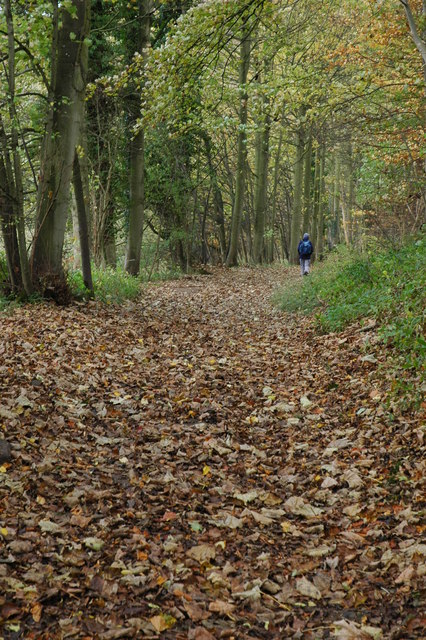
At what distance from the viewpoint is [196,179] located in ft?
63.5

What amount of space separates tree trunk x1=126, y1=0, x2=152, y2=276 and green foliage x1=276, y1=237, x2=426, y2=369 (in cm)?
565

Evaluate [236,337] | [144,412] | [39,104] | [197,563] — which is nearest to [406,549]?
[197,563]

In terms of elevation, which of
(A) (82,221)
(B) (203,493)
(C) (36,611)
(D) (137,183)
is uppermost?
(D) (137,183)

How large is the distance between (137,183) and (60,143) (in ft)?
20.0

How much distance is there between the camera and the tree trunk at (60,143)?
9.35 meters

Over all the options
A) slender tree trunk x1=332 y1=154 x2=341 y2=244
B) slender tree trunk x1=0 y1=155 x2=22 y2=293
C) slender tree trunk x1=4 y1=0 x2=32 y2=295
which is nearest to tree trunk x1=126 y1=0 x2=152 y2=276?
slender tree trunk x1=0 y1=155 x2=22 y2=293

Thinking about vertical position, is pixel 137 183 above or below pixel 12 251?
above

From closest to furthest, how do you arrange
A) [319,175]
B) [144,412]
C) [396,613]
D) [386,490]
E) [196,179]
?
[396,613] → [386,490] → [144,412] → [196,179] → [319,175]

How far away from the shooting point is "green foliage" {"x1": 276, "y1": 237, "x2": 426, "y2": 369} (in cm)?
632

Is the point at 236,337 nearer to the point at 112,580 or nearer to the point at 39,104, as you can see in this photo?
the point at 112,580

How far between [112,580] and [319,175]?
2798cm

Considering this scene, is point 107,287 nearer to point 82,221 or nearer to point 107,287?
point 107,287

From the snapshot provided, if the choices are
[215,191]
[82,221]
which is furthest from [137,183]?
[215,191]

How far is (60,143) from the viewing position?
9.58m
